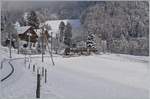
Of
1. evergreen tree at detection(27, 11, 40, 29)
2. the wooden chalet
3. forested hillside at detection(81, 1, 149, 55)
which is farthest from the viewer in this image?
forested hillside at detection(81, 1, 149, 55)

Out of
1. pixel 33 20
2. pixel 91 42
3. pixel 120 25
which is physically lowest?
pixel 91 42

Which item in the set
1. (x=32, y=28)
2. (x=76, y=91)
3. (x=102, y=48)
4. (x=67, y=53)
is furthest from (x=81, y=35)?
(x=76, y=91)

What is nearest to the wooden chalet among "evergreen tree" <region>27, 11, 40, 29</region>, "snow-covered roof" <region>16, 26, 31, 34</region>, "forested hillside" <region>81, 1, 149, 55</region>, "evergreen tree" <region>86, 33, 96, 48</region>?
"snow-covered roof" <region>16, 26, 31, 34</region>

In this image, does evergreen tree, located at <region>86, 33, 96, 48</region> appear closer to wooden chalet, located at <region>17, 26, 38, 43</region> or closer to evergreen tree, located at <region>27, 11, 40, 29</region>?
wooden chalet, located at <region>17, 26, 38, 43</region>

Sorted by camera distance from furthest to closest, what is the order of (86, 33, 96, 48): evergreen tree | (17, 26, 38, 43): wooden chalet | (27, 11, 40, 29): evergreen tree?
1. (27, 11, 40, 29): evergreen tree
2. (86, 33, 96, 48): evergreen tree
3. (17, 26, 38, 43): wooden chalet

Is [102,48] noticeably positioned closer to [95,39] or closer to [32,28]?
[95,39]

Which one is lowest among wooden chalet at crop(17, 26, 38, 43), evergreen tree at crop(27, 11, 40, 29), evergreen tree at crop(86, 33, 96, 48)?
evergreen tree at crop(86, 33, 96, 48)

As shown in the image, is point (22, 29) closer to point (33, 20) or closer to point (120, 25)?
point (33, 20)

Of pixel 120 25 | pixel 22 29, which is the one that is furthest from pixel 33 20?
pixel 120 25

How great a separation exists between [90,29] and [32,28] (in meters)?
12.0

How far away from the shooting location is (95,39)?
52.7 metres

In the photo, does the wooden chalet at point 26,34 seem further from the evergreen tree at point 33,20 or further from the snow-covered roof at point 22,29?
the evergreen tree at point 33,20

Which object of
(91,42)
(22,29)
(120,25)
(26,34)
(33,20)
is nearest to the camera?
(26,34)

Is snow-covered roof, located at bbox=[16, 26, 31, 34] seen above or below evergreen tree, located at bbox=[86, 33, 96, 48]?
above
